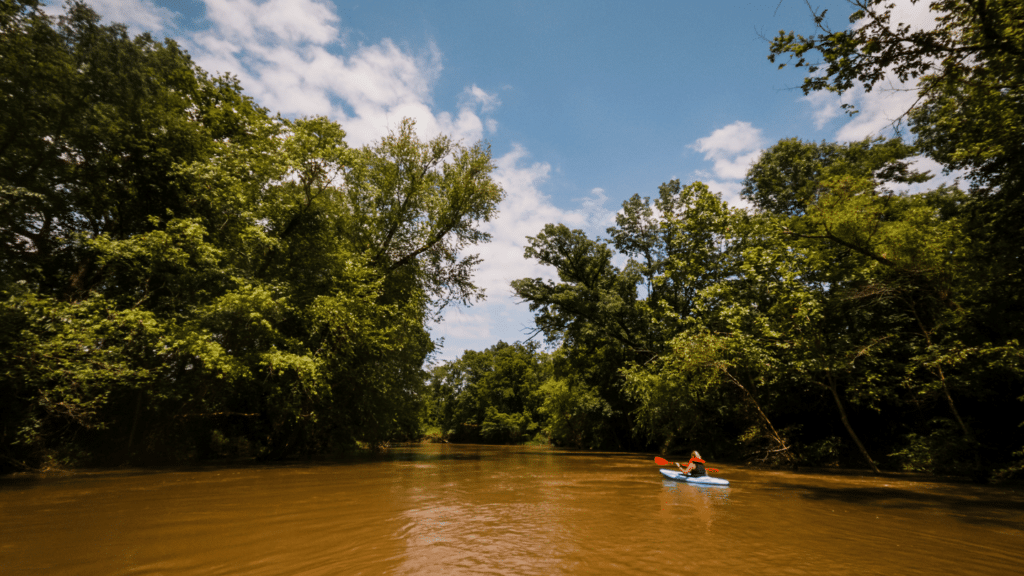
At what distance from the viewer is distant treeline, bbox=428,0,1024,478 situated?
325 inches

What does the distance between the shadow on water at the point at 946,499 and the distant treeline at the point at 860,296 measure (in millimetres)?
1565

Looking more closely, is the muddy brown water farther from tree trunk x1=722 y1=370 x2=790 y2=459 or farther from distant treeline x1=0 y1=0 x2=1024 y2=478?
tree trunk x1=722 y1=370 x2=790 y2=459

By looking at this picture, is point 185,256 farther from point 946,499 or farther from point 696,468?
point 946,499

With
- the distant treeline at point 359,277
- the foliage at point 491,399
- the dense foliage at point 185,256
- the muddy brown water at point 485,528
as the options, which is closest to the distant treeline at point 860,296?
the distant treeline at point 359,277

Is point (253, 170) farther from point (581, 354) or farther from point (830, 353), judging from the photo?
point (581, 354)

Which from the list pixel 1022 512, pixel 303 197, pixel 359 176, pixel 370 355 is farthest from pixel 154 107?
pixel 1022 512

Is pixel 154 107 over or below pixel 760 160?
below

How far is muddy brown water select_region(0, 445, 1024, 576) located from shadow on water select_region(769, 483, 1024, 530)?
0.05m

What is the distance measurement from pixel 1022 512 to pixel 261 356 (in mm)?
17775

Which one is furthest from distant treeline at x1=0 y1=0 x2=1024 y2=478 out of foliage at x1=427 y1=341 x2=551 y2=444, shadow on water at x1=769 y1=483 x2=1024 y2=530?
foliage at x1=427 y1=341 x2=551 y2=444

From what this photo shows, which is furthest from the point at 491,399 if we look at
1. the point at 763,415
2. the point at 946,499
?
the point at 946,499

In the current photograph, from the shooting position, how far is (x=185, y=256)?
38.2 feet

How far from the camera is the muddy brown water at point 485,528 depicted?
179 inches

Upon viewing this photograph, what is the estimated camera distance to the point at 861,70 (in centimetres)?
768
